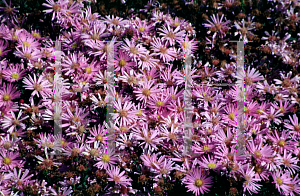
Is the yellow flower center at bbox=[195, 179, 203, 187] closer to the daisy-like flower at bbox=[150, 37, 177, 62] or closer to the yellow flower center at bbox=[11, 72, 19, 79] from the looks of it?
the daisy-like flower at bbox=[150, 37, 177, 62]

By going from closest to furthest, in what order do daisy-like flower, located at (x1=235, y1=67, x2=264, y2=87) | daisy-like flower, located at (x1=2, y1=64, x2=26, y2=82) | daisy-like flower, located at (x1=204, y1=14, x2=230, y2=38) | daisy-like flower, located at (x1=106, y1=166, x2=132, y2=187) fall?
1. daisy-like flower, located at (x1=106, y1=166, x2=132, y2=187)
2. daisy-like flower, located at (x1=2, y1=64, x2=26, y2=82)
3. daisy-like flower, located at (x1=235, y1=67, x2=264, y2=87)
4. daisy-like flower, located at (x1=204, y1=14, x2=230, y2=38)

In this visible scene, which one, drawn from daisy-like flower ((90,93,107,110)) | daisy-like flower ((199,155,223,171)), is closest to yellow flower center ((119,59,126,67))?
daisy-like flower ((90,93,107,110))

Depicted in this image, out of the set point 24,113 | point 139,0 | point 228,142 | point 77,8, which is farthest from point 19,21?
Result: point 228,142

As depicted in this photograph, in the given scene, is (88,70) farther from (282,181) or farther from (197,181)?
(282,181)

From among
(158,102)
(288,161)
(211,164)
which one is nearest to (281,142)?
(288,161)

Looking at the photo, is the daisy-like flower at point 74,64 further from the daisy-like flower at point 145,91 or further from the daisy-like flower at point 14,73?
the daisy-like flower at point 145,91

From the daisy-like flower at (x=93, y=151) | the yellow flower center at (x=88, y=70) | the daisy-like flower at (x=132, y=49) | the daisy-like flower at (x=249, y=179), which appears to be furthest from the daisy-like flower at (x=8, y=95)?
the daisy-like flower at (x=249, y=179)
